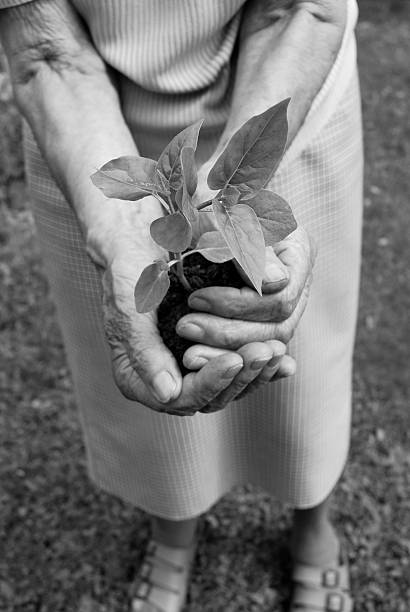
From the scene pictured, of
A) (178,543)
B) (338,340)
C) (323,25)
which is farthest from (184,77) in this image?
(178,543)

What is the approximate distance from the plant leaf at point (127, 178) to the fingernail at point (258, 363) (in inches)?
11.2

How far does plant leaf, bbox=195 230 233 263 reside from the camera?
1079mm

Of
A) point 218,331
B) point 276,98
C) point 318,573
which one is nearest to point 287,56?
point 276,98

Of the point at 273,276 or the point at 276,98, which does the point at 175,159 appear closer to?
the point at 273,276

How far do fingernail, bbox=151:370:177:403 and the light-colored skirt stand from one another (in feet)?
1.50

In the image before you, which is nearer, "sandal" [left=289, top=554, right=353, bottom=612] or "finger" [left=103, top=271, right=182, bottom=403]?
"finger" [left=103, top=271, right=182, bottom=403]

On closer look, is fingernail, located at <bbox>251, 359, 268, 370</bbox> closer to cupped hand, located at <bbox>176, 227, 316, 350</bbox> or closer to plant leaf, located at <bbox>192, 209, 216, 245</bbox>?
cupped hand, located at <bbox>176, 227, 316, 350</bbox>

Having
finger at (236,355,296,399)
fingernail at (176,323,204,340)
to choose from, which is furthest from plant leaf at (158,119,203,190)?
finger at (236,355,296,399)

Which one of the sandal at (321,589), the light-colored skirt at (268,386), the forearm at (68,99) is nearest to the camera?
the forearm at (68,99)

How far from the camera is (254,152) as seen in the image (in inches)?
38.9

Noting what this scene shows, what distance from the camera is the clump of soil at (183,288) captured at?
115 centimetres

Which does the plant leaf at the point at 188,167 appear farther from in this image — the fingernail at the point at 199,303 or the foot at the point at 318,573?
the foot at the point at 318,573

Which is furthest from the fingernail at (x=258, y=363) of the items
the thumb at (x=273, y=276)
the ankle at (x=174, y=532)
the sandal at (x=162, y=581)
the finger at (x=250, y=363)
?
the sandal at (x=162, y=581)

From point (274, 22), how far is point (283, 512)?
4.94 ft
